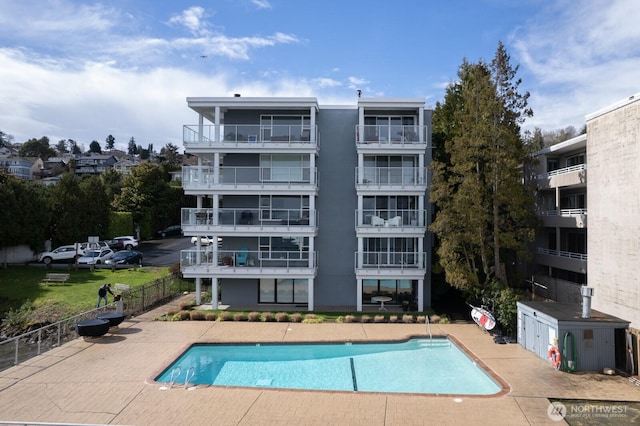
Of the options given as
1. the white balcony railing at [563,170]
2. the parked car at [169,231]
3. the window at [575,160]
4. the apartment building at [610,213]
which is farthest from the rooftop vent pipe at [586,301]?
the parked car at [169,231]

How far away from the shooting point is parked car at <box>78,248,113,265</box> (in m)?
34.3

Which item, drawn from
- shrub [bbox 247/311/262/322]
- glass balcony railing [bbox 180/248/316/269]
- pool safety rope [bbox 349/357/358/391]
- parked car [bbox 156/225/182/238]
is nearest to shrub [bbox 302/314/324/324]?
shrub [bbox 247/311/262/322]

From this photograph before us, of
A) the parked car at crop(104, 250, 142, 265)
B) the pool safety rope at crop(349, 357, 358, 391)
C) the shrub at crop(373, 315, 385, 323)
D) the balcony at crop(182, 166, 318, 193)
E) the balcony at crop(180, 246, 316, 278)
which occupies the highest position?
the balcony at crop(182, 166, 318, 193)

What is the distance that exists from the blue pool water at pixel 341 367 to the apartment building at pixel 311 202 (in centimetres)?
617

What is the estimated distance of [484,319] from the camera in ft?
61.5

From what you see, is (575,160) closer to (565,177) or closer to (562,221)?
(565,177)

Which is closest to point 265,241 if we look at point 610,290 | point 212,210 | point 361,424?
point 212,210

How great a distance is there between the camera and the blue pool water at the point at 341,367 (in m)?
13.6

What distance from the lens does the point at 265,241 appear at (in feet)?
80.0

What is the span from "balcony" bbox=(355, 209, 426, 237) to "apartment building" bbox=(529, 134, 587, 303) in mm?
7662

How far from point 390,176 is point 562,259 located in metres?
10.8

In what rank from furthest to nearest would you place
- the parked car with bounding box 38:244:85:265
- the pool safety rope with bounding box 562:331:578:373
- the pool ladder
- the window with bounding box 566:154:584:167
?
the parked car with bounding box 38:244:85:265 < the window with bounding box 566:154:584:167 < the pool safety rope with bounding box 562:331:578:373 < the pool ladder

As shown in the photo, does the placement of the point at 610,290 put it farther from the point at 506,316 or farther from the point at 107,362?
the point at 107,362

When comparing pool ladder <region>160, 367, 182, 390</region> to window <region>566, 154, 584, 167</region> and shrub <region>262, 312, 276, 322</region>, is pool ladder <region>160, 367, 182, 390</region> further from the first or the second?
window <region>566, 154, 584, 167</region>
